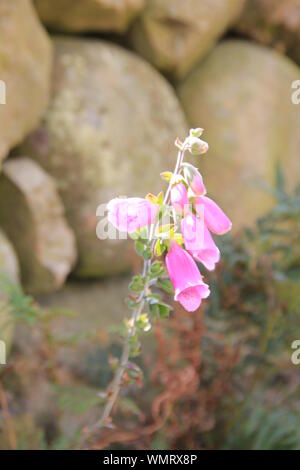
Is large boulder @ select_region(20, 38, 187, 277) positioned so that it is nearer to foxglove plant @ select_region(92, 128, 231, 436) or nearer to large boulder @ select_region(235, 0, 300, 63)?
large boulder @ select_region(235, 0, 300, 63)

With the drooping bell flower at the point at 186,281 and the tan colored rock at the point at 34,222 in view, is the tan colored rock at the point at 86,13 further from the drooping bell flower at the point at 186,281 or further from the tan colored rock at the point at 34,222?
the drooping bell flower at the point at 186,281

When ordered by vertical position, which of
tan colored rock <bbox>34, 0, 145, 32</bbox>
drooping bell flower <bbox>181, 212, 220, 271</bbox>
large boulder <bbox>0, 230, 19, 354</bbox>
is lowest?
large boulder <bbox>0, 230, 19, 354</bbox>

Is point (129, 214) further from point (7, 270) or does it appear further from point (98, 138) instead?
point (98, 138)

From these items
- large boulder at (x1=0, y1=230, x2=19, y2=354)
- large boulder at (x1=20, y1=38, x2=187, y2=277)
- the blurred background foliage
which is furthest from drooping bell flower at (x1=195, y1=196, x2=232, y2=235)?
large boulder at (x1=20, y1=38, x2=187, y2=277)

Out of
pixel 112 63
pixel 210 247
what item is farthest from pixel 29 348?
pixel 210 247

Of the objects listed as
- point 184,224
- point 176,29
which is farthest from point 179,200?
point 176,29

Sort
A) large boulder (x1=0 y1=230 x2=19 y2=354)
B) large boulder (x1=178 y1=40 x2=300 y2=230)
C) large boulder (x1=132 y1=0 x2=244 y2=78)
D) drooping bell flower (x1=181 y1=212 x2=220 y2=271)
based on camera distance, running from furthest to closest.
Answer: large boulder (x1=178 y1=40 x2=300 y2=230) → large boulder (x1=132 y1=0 x2=244 y2=78) → large boulder (x1=0 y1=230 x2=19 y2=354) → drooping bell flower (x1=181 y1=212 x2=220 y2=271)

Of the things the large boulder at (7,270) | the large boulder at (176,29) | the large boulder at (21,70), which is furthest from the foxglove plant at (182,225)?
the large boulder at (176,29)
